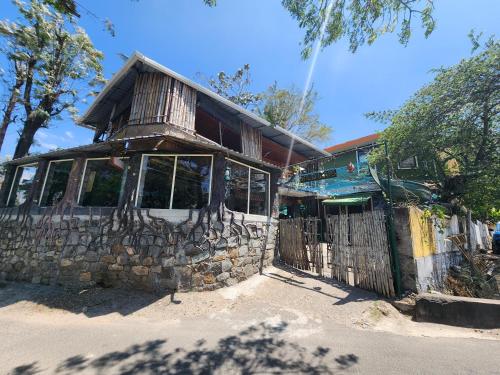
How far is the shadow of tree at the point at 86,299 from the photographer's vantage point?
5723mm

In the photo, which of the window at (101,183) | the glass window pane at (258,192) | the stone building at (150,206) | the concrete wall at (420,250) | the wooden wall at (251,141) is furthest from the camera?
the wooden wall at (251,141)

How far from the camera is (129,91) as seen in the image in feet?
33.5

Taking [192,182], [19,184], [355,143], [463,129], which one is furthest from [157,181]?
[355,143]

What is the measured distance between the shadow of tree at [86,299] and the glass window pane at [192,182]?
2.70m

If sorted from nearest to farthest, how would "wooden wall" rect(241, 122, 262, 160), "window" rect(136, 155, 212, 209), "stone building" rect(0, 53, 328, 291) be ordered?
"stone building" rect(0, 53, 328, 291)
"window" rect(136, 155, 212, 209)
"wooden wall" rect(241, 122, 262, 160)

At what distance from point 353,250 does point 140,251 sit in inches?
234

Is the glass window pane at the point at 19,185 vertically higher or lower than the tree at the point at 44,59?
lower

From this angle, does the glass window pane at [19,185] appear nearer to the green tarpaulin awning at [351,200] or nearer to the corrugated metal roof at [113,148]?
the corrugated metal roof at [113,148]

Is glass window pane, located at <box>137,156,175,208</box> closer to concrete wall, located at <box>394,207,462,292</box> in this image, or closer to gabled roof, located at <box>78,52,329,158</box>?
gabled roof, located at <box>78,52,329,158</box>

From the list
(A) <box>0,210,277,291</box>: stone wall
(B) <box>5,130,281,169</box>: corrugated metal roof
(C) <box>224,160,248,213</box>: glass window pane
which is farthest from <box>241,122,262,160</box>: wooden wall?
(A) <box>0,210,277,291</box>: stone wall

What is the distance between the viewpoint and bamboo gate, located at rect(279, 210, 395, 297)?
19.7 ft

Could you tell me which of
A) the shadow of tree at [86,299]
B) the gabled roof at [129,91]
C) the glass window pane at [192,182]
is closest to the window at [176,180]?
the glass window pane at [192,182]

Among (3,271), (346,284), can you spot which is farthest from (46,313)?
(346,284)

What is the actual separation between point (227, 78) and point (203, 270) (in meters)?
16.8
